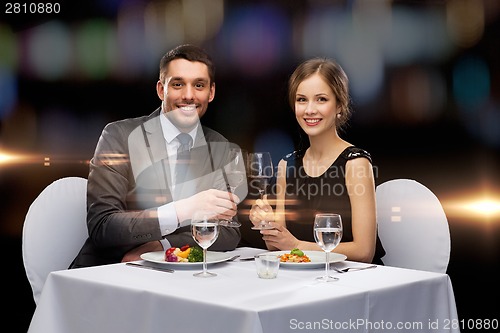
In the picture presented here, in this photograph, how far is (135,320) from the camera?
1.55 meters

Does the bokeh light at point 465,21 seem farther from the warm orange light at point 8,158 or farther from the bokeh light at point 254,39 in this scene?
the warm orange light at point 8,158

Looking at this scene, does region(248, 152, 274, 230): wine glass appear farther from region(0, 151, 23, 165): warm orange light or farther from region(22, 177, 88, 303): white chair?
region(0, 151, 23, 165): warm orange light

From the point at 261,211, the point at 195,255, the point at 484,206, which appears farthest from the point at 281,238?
the point at 484,206

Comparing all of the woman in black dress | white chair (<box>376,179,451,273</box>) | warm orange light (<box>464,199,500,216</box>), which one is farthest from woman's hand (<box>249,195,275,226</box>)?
warm orange light (<box>464,199,500,216</box>)

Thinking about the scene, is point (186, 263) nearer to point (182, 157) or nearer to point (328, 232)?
point (328, 232)

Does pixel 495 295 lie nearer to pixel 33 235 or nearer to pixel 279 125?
pixel 279 125

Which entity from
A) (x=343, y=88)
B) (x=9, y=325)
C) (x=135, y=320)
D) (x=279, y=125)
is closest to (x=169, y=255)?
(x=135, y=320)

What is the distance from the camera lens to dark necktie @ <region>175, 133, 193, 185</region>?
9.09ft

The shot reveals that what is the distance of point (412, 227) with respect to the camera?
2.36 metres

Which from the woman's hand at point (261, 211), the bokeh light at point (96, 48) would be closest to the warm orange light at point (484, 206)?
the woman's hand at point (261, 211)

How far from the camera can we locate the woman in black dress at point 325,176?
91.7 inches

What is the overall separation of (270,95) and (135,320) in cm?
196

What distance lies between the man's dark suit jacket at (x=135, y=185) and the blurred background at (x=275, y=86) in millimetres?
572

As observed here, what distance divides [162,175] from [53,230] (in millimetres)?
547
